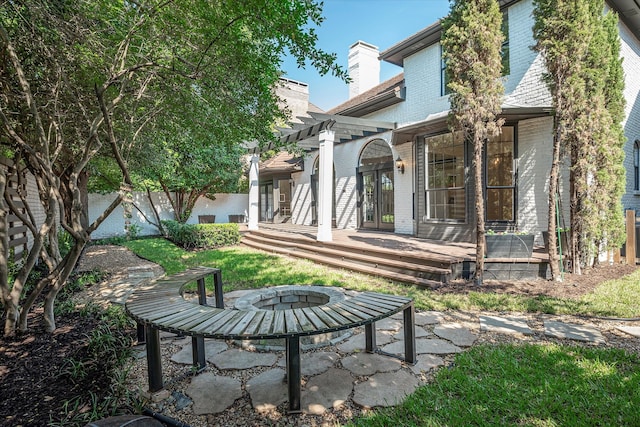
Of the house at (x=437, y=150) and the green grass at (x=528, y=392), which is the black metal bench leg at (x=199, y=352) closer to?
the green grass at (x=528, y=392)

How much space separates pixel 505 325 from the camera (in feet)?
11.5

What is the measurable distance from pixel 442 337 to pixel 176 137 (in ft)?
15.9

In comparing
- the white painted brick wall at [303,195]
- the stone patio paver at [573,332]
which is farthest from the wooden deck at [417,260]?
the white painted brick wall at [303,195]

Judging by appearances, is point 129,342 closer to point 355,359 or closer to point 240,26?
point 355,359

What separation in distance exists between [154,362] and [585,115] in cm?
655

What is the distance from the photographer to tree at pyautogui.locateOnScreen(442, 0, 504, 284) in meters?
4.70

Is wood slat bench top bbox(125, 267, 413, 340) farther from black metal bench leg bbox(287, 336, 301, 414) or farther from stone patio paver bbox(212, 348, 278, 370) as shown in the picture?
stone patio paver bbox(212, 348, 278, 370)

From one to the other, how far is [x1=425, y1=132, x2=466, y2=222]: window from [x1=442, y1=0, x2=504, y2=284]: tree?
2515 mm

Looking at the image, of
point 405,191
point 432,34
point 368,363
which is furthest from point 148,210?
point 368,363

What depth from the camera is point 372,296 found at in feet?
8.94

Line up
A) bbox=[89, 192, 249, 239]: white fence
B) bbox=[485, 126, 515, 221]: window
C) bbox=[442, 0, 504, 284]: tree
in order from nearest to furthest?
bbox=[442, 0, 504, 284]: tree < bbox=[485, 126, 515, 221]: window < bbox=[89, 192, 249, 239]: white fence

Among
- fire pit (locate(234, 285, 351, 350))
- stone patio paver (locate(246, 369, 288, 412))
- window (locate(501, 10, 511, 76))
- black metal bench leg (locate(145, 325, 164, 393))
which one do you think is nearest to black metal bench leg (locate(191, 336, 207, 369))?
black metal bench leg (locate(145, 325, 164, 393))

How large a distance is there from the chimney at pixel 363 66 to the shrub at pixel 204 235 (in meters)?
7.62

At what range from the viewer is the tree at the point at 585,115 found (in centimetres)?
470
